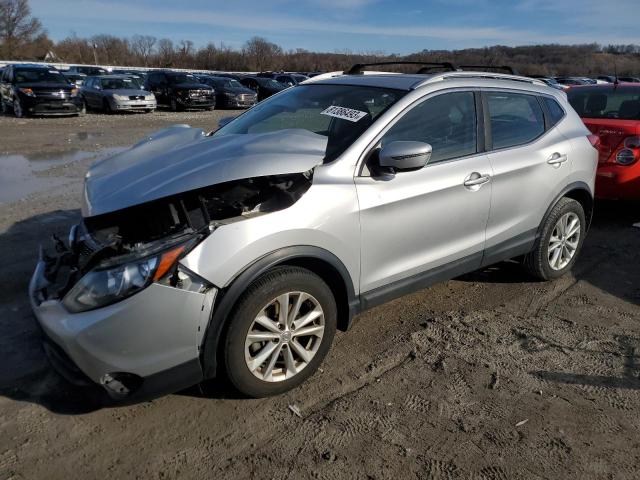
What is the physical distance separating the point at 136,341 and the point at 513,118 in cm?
324

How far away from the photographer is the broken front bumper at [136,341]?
2.37m

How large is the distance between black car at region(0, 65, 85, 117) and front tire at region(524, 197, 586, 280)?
56.9 ft

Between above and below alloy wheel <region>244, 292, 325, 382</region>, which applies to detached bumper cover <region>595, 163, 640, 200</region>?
above

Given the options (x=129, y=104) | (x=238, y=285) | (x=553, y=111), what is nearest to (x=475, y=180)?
(x=553, y=111)

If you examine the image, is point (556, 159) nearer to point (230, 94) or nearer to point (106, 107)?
point (106, 107)

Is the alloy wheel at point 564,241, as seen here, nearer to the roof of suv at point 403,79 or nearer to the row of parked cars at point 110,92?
the roof of suv at point 403,79

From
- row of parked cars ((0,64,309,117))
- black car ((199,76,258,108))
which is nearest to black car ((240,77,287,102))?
row of parked cars ((0,64,309,117))

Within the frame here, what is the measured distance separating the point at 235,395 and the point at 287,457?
559mm

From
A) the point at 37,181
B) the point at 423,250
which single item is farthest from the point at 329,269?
the point at 37,181

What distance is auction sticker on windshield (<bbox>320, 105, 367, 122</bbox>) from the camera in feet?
10.8

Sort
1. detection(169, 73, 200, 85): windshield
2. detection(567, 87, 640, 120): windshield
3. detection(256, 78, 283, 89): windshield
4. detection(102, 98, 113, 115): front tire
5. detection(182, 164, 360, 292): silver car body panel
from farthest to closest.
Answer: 1. detection(256, 78, 283, 89): windshield
2. detection(169, 73, 200, 85): windshield
3. detection(102, 98, 113, 115): front tire
4. detection(567, 87, 640, 120): windshield
5. detection(182, 164, 360, 292): silver car body panel

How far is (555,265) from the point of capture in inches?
177

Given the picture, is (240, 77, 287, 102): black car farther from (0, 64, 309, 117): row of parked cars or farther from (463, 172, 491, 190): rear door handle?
(463, 172, 491, 190): rear door handle

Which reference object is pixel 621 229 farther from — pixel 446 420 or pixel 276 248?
pixel 276 248
